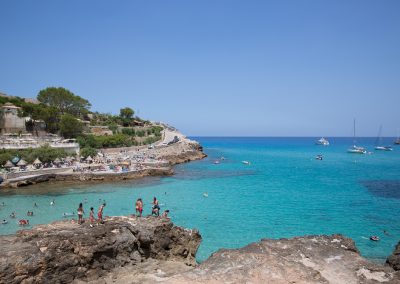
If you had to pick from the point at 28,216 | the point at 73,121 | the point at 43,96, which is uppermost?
the point at 43,96

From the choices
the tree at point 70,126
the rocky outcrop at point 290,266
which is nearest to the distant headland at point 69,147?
the tree at point 70,126

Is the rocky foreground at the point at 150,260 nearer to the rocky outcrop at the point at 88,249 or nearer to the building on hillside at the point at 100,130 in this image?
the rocky outcrop at the point at 88,249

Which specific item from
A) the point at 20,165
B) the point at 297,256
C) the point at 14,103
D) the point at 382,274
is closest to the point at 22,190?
the point at 20,165

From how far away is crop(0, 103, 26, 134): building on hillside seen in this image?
56125mm

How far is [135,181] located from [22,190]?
42.2 feet

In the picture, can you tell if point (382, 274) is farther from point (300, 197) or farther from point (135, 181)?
point (135, 181)

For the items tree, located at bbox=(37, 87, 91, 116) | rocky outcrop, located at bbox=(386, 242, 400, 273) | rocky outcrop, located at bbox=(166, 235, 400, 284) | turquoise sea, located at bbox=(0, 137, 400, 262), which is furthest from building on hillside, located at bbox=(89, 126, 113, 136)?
rocky outcrop, located at bbox=(386, 242, 400, 273)

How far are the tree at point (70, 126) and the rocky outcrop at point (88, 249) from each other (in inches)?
2003

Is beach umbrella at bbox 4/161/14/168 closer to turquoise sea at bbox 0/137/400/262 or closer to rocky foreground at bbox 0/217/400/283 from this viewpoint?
turquoise sea at bbox 0/137/400/262

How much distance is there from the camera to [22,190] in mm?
33719

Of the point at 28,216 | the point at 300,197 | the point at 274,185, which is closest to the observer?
the point at 28,216

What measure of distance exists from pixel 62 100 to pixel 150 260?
6823 cm

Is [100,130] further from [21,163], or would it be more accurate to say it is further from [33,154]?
[21,163]

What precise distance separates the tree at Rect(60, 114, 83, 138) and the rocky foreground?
51303 mm
